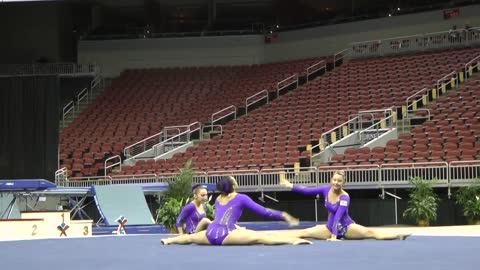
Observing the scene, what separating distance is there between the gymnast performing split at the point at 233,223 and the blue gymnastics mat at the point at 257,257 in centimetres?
31

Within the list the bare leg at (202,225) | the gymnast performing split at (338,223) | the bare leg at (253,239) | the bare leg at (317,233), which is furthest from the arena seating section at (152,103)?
the bare leg at (253,239)

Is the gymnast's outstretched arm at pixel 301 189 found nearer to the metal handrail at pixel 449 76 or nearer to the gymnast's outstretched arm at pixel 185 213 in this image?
the gymnast's outstretched arm at pixel 185 213

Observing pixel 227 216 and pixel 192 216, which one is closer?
pixel 227 216

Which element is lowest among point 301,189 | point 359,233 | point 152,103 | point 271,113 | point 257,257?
point 359,233

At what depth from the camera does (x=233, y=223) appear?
11.6 metres

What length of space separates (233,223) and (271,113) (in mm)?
22825

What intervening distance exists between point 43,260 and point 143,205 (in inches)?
532

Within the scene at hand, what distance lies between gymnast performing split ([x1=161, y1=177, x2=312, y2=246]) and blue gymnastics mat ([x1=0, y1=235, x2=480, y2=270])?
1.02 ft

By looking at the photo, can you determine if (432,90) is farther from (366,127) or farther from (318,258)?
(318,258)

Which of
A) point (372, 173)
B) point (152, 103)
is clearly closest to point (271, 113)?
point (152, 103)

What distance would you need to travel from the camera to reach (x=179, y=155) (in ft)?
106

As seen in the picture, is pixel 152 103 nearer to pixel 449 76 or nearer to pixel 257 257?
pixel 449 76

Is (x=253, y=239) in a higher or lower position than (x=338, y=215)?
lower

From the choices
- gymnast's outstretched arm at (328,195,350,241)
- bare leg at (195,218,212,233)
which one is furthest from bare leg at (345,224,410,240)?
bare leg at (195,218,212,233)
